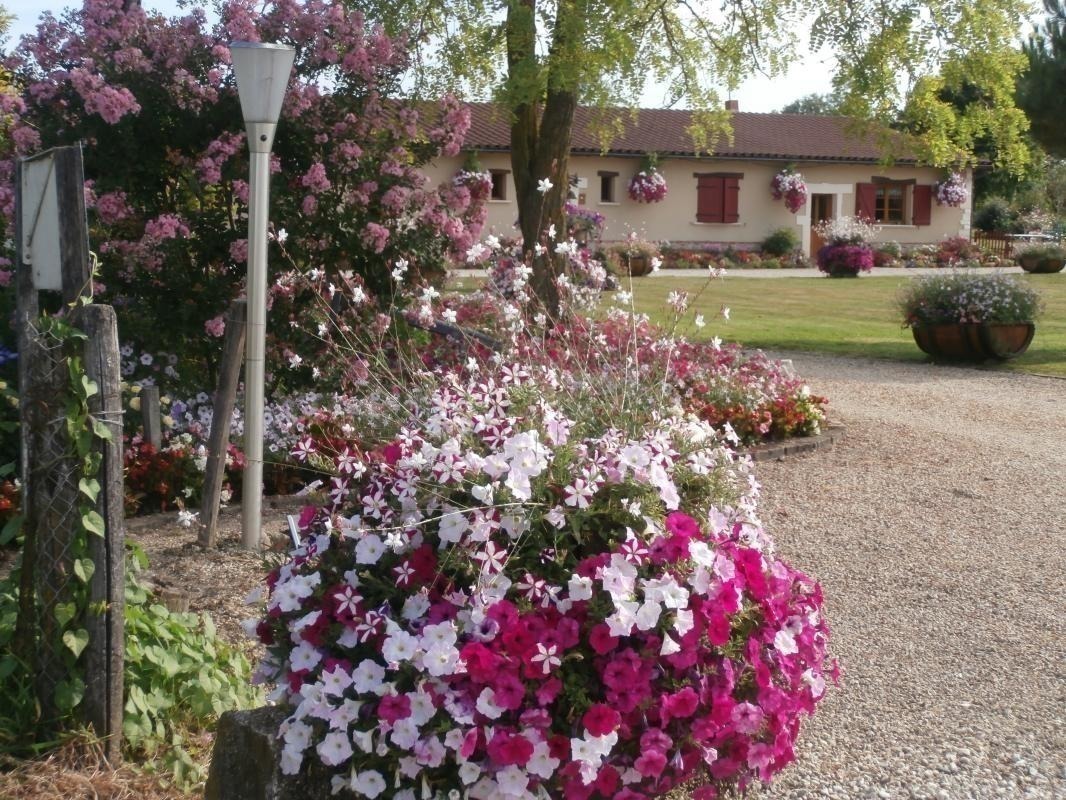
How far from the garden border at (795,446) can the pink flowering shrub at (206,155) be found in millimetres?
2531

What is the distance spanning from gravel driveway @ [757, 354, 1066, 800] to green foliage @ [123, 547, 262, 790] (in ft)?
5.29

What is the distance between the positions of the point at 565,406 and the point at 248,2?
5.18m

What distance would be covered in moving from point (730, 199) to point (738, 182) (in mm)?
599

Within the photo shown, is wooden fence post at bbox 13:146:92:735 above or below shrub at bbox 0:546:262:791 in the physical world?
above

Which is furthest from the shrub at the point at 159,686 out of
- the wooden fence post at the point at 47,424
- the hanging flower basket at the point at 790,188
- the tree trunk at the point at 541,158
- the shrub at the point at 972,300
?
the hanging flower basket at the point at 790,188

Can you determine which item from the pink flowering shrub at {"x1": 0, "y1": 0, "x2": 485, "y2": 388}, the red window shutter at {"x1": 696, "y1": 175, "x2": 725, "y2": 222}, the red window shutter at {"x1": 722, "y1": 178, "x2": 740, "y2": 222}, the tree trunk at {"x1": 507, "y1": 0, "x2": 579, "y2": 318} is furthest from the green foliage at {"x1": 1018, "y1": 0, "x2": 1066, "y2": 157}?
the red window shutter at {"x1": 722, "y1": 178, "x2": 740, "y2": 222}

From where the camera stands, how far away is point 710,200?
3459cm

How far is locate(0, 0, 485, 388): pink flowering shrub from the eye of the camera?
7230mm

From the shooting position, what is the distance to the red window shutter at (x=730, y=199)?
3456cm

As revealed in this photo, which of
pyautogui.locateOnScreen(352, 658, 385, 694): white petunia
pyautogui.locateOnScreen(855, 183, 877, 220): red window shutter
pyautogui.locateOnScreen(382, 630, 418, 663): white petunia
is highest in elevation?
pyautogui.locateOnScreen(855, 183, 877, 220): red window shutter

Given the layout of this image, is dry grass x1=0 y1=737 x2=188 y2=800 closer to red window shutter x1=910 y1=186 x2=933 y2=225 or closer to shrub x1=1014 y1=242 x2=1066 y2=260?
shrub x1=1014 y1=242 x2=1066 y2=260

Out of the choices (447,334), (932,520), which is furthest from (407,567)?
(447,334)

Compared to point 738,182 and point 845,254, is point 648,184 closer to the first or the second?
point 738,182

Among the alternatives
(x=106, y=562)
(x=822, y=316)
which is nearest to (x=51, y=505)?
(x=106, y=562)
